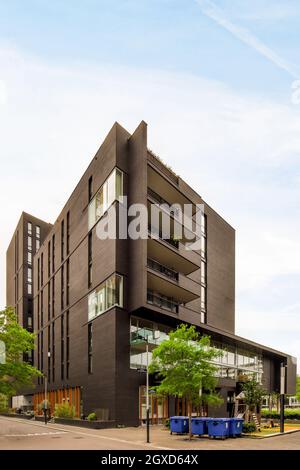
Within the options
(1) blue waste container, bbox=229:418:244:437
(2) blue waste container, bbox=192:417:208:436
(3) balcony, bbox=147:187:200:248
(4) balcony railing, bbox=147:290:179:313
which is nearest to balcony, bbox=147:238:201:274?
→ (3) balcony, bbox=147:187:200:248

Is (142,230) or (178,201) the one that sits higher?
(178,201)

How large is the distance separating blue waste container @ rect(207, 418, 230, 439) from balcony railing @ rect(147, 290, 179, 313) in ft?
61.1

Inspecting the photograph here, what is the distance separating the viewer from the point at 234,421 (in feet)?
95.5

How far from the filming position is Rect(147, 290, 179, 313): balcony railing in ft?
155

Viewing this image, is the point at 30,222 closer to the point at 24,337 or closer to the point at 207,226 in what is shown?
the point at 207,226

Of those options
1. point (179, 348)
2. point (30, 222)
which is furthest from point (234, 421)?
point (30, 222)

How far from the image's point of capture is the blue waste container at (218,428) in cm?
2802

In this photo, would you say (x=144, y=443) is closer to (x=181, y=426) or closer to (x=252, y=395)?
(x=181, y=426)

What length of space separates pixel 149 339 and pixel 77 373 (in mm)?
13878

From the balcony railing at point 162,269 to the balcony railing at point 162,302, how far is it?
2.31 metres

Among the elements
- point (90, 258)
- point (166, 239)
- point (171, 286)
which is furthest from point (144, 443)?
point (166, 239)

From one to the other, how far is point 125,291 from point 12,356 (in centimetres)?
1257

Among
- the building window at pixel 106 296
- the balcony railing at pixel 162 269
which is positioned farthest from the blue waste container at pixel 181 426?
the balcony railing at pixel 162 269

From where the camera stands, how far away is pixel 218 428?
1106 inches
